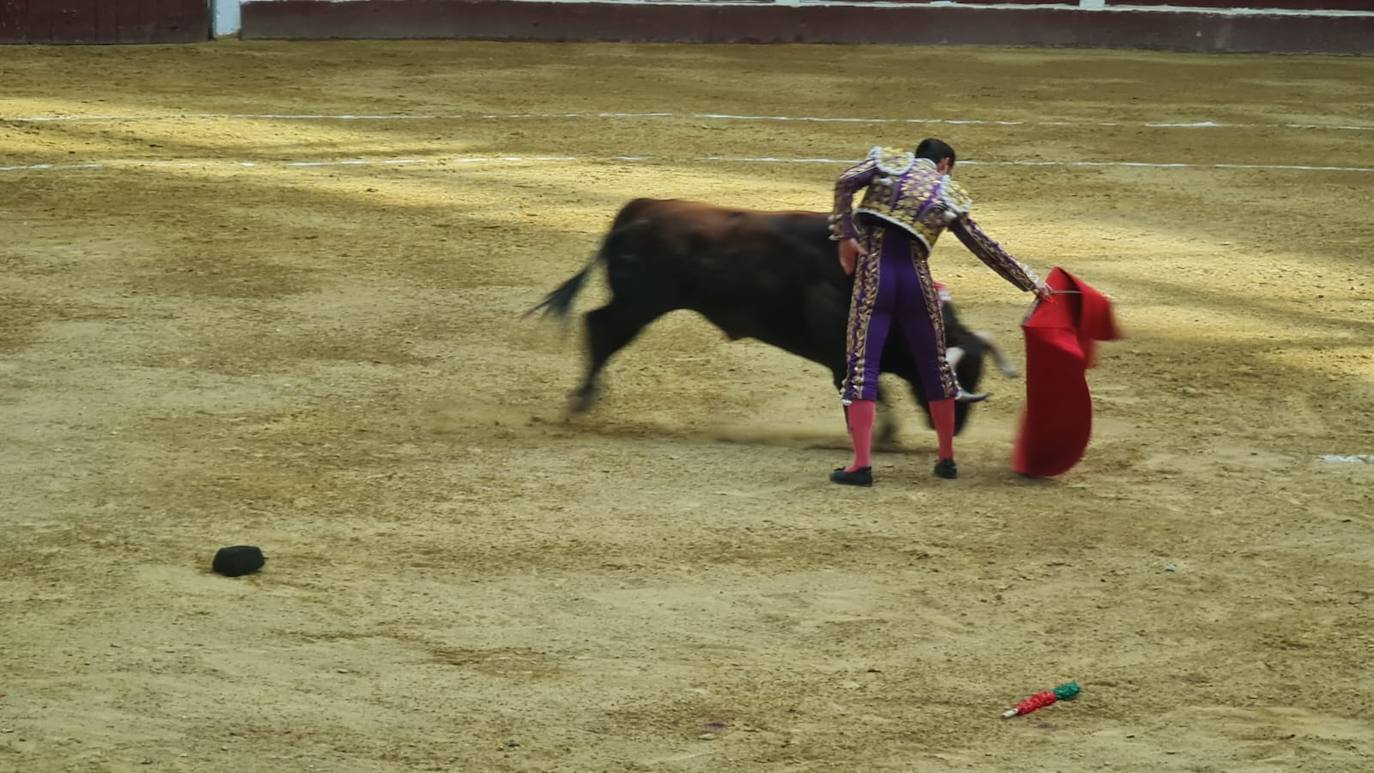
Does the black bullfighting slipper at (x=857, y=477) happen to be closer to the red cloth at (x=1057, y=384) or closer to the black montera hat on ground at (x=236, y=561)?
the red cloth at (x=1057, y=384)

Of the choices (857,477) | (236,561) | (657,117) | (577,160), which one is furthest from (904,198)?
(657,117)

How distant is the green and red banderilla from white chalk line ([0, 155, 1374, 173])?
8252 millimetres

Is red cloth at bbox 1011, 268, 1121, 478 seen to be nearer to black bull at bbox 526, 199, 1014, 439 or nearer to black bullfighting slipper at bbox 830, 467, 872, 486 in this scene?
black bull at bbox 526, 199, 1014, 439

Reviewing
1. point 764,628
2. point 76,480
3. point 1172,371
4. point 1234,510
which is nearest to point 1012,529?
point 1234,510

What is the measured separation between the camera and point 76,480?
677 cm

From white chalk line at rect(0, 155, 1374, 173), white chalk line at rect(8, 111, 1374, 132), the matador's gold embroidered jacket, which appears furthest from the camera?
white chalk line at rect(8, 111, 1374, 132)

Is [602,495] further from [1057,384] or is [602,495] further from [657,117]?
[657,117]

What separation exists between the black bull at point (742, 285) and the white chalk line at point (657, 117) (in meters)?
7.34

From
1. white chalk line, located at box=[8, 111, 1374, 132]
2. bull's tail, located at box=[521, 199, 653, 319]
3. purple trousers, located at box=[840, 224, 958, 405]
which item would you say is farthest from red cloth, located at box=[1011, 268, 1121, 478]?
white chalk line, located at box=[8, 111, 1374, 132]

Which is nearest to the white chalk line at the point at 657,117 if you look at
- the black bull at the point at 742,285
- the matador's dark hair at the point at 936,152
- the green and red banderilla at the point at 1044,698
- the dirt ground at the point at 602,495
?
the dirt ground at the point at 602,495

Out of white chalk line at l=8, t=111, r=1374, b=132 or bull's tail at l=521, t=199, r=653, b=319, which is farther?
white chalk line at l=8, t=111, r=1374, b=132

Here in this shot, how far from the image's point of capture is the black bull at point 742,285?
715 cm

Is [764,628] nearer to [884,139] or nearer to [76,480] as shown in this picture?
[76,480]

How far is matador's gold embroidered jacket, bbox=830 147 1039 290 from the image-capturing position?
6.66m
